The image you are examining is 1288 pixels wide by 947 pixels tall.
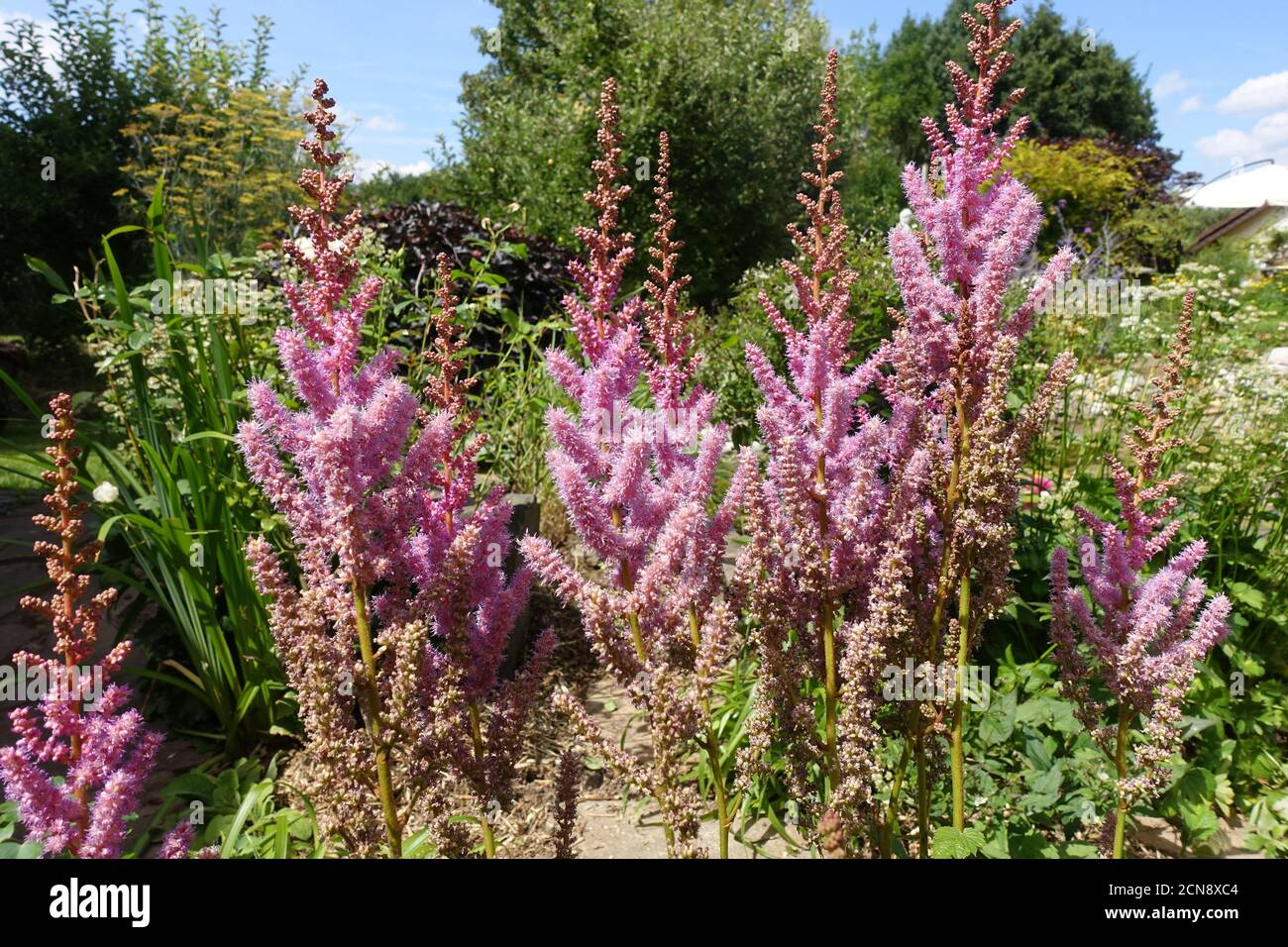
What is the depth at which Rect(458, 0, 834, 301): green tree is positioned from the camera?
546 inches

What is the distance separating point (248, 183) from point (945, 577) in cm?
1595

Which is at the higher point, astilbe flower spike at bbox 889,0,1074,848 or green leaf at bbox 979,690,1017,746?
astilbe flower spike at bbox 889,0,1074,848

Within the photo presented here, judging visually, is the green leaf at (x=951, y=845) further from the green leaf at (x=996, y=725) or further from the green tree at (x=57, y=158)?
the green tree at (x=57, y=158)

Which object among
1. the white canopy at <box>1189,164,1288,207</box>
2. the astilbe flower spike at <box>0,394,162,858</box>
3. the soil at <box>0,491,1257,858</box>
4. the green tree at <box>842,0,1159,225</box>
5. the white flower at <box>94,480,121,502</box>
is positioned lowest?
the soil at <box>0,491,1257,858</box>

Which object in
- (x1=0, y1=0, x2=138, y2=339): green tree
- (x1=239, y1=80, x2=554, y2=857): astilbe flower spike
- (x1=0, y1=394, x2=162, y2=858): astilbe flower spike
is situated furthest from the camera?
(x1=0, y1=0, x2=138, y2=339): green tree

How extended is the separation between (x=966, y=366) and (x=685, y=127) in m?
13.4

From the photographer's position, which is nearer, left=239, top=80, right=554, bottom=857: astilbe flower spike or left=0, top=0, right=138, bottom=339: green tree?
left=239, top=80, right=554, bottom=857: astilbe flower spike

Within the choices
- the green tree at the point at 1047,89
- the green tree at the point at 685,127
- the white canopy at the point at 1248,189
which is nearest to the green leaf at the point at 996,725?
the green tree at the point at 685,127

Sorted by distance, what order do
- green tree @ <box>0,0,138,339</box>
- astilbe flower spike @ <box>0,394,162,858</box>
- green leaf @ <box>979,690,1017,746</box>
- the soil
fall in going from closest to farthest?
astilbe flower spike @ <box>0,394,162,858</box>, green leaf @ <box>979,690,1017,746</box>, the soil, green tree @ <box>0,0,138,339</box>

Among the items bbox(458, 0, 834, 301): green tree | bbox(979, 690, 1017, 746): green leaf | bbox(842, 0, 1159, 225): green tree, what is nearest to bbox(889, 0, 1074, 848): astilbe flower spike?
bbox(979, 690, 1017, 746): green leaf

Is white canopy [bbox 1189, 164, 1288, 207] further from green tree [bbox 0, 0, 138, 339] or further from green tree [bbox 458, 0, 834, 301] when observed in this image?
green tree [bbox 0, 0, 138, 339]

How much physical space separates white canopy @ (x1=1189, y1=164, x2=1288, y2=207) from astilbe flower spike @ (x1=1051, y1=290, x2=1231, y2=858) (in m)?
16.9
